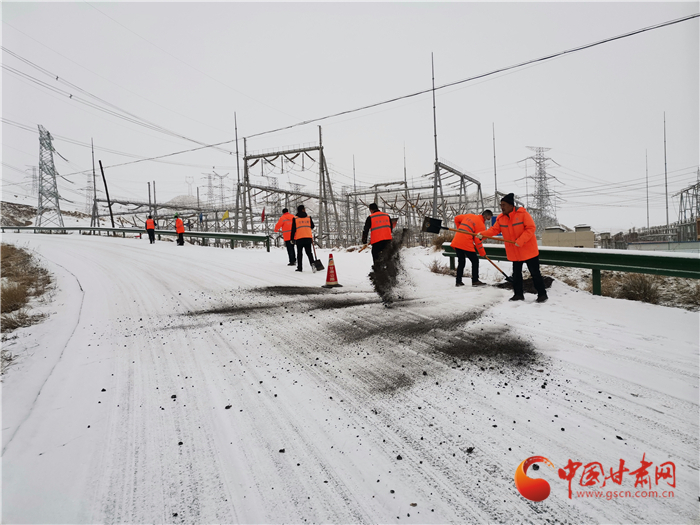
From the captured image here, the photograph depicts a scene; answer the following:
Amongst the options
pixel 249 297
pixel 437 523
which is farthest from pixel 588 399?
pixel 249 297

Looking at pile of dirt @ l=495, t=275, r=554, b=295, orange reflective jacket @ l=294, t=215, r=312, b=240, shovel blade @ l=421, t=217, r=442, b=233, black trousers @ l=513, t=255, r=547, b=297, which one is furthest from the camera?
orange reflective jacket @ l=294, t=215, r=312, b=240

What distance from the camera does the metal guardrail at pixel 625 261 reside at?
4.69 meters

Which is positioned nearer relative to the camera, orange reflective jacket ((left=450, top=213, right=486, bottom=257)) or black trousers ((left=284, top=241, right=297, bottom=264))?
orange reflective jacket ((left=450, top=213, right=486, bottom=257))

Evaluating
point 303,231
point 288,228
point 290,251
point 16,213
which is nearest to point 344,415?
point 303,231

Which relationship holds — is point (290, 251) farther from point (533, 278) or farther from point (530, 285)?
point (533, 278)


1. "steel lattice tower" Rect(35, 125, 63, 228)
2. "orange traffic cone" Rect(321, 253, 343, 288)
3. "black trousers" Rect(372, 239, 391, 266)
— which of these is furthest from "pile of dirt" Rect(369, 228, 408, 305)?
"steel lattice tower" Rect(35, 125, 63, 228)

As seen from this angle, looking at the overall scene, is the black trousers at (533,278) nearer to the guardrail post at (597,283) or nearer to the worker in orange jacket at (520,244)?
the worker in orange jacket at (520,244)

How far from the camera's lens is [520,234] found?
5.95 m

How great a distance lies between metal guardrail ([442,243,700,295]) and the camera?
469 centimetres

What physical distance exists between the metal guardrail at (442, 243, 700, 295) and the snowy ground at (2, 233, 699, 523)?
619 mm

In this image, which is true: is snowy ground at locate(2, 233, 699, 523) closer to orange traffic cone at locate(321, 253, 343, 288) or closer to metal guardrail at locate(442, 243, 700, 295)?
metal guardrail at locate(442, 243, 700, 295)

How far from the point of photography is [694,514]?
1.64 metres

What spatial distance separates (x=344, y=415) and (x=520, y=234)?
482 cm

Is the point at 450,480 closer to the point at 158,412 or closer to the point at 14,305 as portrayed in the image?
the point at 158,412
